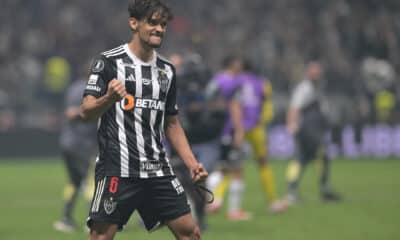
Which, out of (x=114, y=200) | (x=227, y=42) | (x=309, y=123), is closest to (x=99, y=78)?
(x=114, y=200)

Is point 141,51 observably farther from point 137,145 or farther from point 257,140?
point 257,140

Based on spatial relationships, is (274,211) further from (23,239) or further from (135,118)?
(135,118)

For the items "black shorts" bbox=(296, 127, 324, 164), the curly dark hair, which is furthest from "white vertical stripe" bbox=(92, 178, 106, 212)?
"black shorts" bbox=(296, 127, 324, 164)

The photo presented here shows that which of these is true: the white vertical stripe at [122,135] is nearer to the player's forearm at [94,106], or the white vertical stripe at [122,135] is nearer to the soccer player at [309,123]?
the player's forearm at [94,106]

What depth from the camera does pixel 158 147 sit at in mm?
7480

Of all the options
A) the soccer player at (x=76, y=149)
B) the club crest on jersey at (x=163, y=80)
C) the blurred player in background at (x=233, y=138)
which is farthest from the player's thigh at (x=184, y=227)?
the blurred player in background at (x=233, y=138)

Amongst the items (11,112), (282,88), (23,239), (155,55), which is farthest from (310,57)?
(155,55)

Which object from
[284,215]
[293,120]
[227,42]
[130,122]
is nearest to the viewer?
[130,122]

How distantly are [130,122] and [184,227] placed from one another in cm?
89

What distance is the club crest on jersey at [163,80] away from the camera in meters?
7.50

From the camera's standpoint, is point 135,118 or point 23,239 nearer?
point 135,118

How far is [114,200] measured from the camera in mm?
7301

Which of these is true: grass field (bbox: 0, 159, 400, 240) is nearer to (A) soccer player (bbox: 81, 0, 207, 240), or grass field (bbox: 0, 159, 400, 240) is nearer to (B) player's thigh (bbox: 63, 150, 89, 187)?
(B) player's thigh (bbox: 63, 150, 89, 187)

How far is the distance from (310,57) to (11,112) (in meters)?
8.86
